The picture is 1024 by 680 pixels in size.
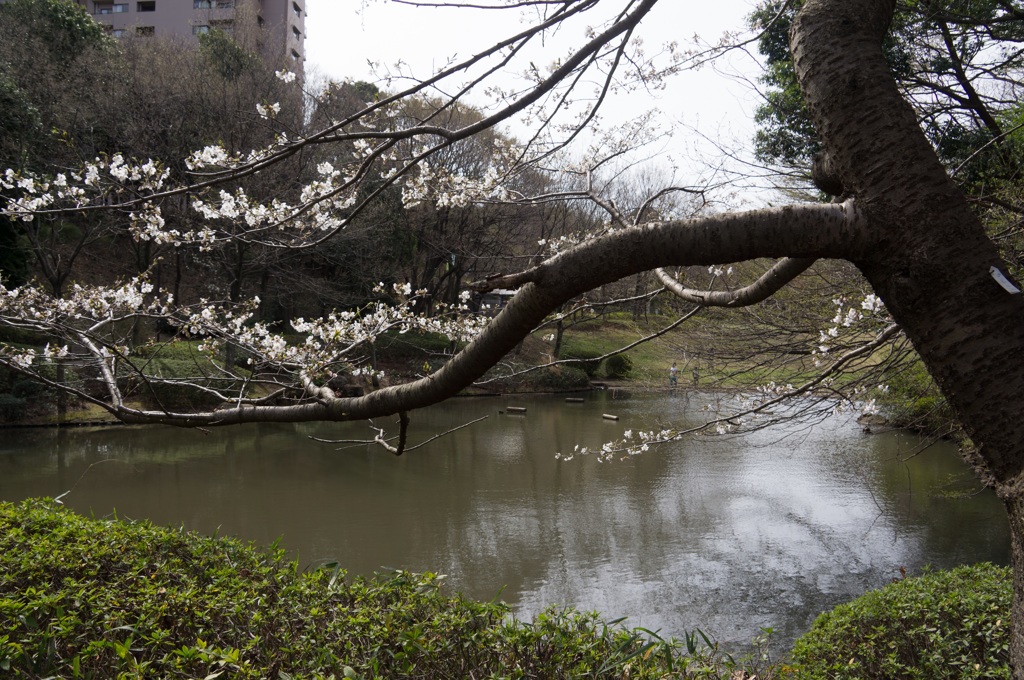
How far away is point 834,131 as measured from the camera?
4.78 feet

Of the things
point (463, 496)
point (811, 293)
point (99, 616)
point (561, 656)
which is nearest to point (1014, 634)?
point (561, 656)

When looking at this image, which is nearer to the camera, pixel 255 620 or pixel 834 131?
pixel 834 131

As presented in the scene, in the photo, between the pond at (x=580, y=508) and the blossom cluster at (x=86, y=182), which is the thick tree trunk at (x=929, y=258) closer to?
the blossom cluster at (x=86, y=182)

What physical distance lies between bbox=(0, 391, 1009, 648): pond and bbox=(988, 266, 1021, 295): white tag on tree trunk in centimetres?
456

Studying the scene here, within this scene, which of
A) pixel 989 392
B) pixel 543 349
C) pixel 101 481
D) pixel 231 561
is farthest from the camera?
pixel 543 349

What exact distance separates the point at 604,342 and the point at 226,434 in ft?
46.9

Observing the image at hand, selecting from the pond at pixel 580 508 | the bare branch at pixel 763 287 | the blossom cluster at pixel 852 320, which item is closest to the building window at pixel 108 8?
the pond at pixel 580 508

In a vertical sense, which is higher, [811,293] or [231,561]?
[811,293]

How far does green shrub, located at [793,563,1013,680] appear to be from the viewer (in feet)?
9.67

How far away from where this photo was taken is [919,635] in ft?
10.4

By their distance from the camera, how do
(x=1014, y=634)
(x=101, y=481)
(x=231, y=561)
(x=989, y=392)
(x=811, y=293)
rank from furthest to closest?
(x=101, y=481) → (x=811, y=293) → (x=231, y=561) → (x=1014, y=634) → (x=989, y=392)

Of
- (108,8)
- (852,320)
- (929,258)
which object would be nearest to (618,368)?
(852,320)

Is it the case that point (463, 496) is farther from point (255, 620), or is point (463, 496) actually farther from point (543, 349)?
point (543, 349)

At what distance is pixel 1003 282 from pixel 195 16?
32.8 m
